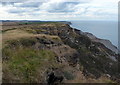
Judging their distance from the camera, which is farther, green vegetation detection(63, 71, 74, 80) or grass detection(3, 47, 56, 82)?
green vegetation detection(63, 71, 74, 80)

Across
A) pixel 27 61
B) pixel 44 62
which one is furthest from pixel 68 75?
pixel 27 61

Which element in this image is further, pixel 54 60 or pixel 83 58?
pixel 83 58

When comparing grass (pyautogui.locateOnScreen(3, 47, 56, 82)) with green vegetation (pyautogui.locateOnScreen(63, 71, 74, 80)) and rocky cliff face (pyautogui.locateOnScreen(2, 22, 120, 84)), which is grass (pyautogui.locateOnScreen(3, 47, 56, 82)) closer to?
rocky cliff face (pyautogui.locateOnScreen(2, 22, 120, 84))

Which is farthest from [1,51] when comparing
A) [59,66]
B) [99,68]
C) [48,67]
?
[99,68]

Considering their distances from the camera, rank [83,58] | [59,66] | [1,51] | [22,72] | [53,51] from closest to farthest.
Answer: [22,72] < [1,51] < [59,66] < [53,51] < [83,58]

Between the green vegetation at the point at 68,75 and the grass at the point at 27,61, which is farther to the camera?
the green vegetation at the point at 68,75

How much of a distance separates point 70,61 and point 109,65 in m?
19.4

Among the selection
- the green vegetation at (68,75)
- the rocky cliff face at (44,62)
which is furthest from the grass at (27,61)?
the green vegetation at (68,75)

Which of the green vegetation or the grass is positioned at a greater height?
the grass

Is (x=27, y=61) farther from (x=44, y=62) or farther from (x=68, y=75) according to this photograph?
(x=68, y=75)

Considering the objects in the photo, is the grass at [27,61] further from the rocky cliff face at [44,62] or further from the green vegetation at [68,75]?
the green vegetation at [68,75]

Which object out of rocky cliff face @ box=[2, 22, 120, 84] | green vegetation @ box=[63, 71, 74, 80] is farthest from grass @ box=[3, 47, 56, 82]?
green vegetation @ box=[63, 71, 74, 80]

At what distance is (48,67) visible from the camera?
40.5 m

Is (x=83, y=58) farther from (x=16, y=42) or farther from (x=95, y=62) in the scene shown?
(x=16, y=42)
